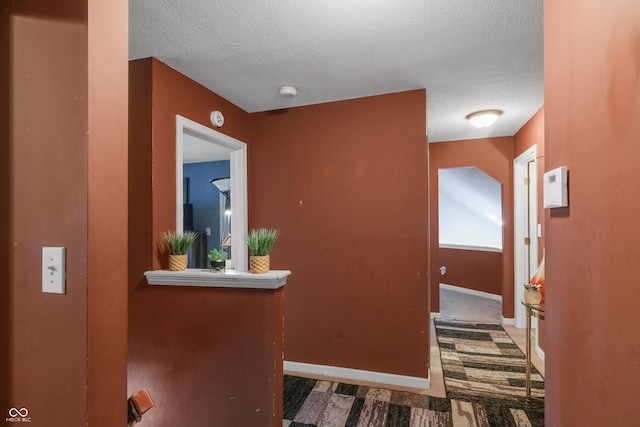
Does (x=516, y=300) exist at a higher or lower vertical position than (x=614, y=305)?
lower

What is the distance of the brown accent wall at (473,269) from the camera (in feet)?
17.2

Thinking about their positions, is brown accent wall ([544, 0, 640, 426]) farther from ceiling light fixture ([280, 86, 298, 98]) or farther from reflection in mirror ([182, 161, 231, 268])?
reflection in mirror ([182, 161, 231, 268])

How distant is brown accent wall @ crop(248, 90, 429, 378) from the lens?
8.55 feet

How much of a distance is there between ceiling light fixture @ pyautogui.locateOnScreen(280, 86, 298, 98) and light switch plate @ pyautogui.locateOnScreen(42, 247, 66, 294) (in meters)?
2.04

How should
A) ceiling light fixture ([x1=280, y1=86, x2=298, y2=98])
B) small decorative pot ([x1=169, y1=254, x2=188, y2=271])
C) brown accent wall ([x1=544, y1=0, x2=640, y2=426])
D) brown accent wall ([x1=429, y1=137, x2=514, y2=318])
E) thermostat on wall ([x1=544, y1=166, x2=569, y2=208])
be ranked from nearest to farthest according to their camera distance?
brown accent wall ([x1=544, y1=0, x2=640, y2=426]), thermostat on wall ([x1=544, y1=166, x2=569, y2=208]), small decorative pot ([x1=169, y1=254, x2=188, y2=271]), ceiling light fixture ([x1=280, y1=86, x2=298, y2=98]), brown accent wall ([x1=429, y1=137, x2=514, y2=318])

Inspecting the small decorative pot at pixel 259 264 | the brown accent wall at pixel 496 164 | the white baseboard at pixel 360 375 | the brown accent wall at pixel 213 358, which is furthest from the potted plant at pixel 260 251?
the brown accent wall at pixel 496 164

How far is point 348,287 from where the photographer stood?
2771 mm

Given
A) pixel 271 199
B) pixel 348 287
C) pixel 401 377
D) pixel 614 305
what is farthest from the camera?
pixel 271 199

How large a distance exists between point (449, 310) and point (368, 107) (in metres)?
3.31

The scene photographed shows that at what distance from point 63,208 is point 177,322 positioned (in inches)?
49.1

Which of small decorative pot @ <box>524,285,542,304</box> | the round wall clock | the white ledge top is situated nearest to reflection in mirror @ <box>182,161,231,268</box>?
the round wall clock

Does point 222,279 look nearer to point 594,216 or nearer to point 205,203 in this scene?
point 594,216

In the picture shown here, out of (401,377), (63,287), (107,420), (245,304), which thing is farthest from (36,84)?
(401,377)

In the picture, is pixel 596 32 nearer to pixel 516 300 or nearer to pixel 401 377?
pixel 401 377
